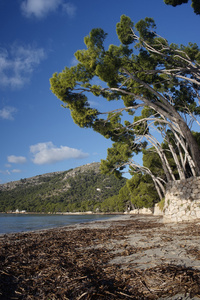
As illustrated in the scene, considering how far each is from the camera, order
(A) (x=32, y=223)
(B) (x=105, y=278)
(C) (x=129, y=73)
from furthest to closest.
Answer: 1. (A) (x=32, y=223)
2. (C) (x=129, y=73)
3. (B) (x=105, y=278)

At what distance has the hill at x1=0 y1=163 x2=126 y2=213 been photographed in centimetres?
9348

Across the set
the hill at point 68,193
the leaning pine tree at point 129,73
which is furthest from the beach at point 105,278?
the hill at point 68,193

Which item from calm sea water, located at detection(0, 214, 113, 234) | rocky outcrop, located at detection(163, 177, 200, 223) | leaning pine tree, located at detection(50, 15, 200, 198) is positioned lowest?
calm sea water, located at detection(0, 214, 113, 234)

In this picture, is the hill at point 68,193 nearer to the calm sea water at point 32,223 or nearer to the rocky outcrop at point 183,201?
the calm sea water at point 32,223

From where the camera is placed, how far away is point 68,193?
112375mm

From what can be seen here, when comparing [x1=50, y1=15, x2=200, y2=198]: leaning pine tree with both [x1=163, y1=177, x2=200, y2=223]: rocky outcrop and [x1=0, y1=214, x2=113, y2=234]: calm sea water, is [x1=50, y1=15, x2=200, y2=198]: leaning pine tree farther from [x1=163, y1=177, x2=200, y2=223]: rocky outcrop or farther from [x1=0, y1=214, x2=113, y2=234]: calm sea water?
[x1=0, y1=214, x2=113, y2=234]: calm sea water

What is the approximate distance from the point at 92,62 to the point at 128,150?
28.6 feet

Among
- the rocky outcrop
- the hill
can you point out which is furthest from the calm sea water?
the hill

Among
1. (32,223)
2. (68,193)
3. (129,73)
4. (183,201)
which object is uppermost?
(129,73)

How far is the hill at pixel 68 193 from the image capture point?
307ft

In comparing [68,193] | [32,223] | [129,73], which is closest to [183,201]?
[129,73]

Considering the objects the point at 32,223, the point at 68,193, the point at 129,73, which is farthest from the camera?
the point at 68,193

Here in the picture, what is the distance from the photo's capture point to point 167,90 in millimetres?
12523

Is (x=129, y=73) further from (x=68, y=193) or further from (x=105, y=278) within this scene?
(x=68, y=193)
